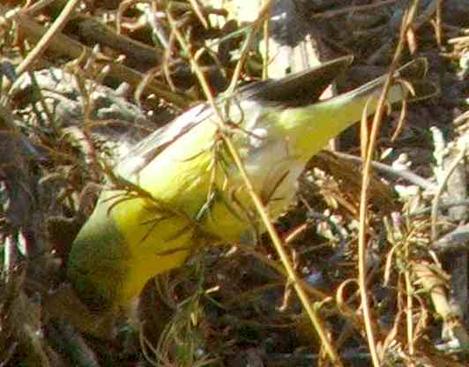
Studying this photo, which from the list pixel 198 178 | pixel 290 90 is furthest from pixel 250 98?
pixel 198 178

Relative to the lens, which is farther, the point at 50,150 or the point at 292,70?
the point at 292,70

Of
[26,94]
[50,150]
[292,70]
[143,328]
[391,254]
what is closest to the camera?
[50,150]

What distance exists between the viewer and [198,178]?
104 inches

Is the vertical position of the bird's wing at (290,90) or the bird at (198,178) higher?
the bird's wing at (290,90)

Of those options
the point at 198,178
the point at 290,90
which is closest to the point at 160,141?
the point at 198,178

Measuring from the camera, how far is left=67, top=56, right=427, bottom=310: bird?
260 centimetres

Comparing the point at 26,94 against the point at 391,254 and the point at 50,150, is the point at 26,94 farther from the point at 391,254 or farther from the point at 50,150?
the point at 391,254

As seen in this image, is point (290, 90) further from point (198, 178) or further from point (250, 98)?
point (198, 178)

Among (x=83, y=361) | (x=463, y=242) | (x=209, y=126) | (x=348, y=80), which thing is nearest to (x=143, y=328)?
(x=83, y=361)

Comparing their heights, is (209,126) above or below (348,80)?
above

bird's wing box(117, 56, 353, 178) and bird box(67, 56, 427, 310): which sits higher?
bird's wing box(117, 56, 353, 178)

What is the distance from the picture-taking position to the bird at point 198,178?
2.60 metres

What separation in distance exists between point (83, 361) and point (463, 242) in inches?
32.6

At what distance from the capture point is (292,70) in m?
3.34
